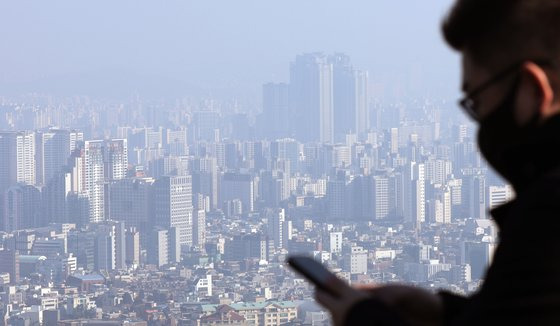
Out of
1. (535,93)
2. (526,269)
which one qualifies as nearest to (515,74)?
(535,93)

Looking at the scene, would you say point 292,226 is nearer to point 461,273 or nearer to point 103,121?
point 461,273

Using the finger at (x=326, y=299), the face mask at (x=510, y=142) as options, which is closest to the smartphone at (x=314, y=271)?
the finger at (x=326, y=299)

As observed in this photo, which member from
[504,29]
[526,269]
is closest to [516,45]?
[504,29]

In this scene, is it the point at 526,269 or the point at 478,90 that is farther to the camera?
the point at 478,90

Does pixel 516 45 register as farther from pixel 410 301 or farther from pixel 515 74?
pixel 410 301

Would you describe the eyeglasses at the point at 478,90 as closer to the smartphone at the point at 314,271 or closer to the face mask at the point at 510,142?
the face mask at the point at 510,142

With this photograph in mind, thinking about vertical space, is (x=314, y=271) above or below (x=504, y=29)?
below
